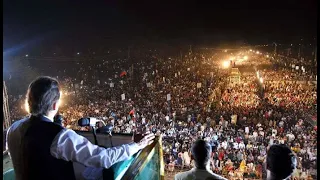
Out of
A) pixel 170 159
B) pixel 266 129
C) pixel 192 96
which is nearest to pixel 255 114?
pixel 266 129

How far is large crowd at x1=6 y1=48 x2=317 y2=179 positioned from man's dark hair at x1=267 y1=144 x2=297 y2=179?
2.72m

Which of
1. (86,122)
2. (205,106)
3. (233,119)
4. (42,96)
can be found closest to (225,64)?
(205,106)

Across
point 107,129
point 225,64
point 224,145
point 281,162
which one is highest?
point 225,64

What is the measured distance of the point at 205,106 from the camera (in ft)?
29.0

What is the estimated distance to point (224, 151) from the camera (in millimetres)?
4652

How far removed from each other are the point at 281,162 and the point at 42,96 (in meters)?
0.83

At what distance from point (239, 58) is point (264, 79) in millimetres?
1174

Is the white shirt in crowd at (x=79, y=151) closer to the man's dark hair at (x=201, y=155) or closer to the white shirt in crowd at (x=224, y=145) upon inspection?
the man's dark hair at (x=201, y=155)

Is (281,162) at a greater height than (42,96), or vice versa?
(42,96)

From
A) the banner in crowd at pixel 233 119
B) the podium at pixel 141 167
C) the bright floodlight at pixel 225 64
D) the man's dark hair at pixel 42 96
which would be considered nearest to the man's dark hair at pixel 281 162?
the podium at pixel 141 167

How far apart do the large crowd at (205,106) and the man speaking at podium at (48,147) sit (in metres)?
2.91

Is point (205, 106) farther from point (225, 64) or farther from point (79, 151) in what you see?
point (79, 151)

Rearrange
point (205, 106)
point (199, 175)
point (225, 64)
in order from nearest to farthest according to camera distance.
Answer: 1. point (199, 175)
2. point (205, 106)
3. point (225, 64)

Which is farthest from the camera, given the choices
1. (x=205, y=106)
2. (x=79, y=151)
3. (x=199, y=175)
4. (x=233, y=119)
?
(x=205, y=106)
